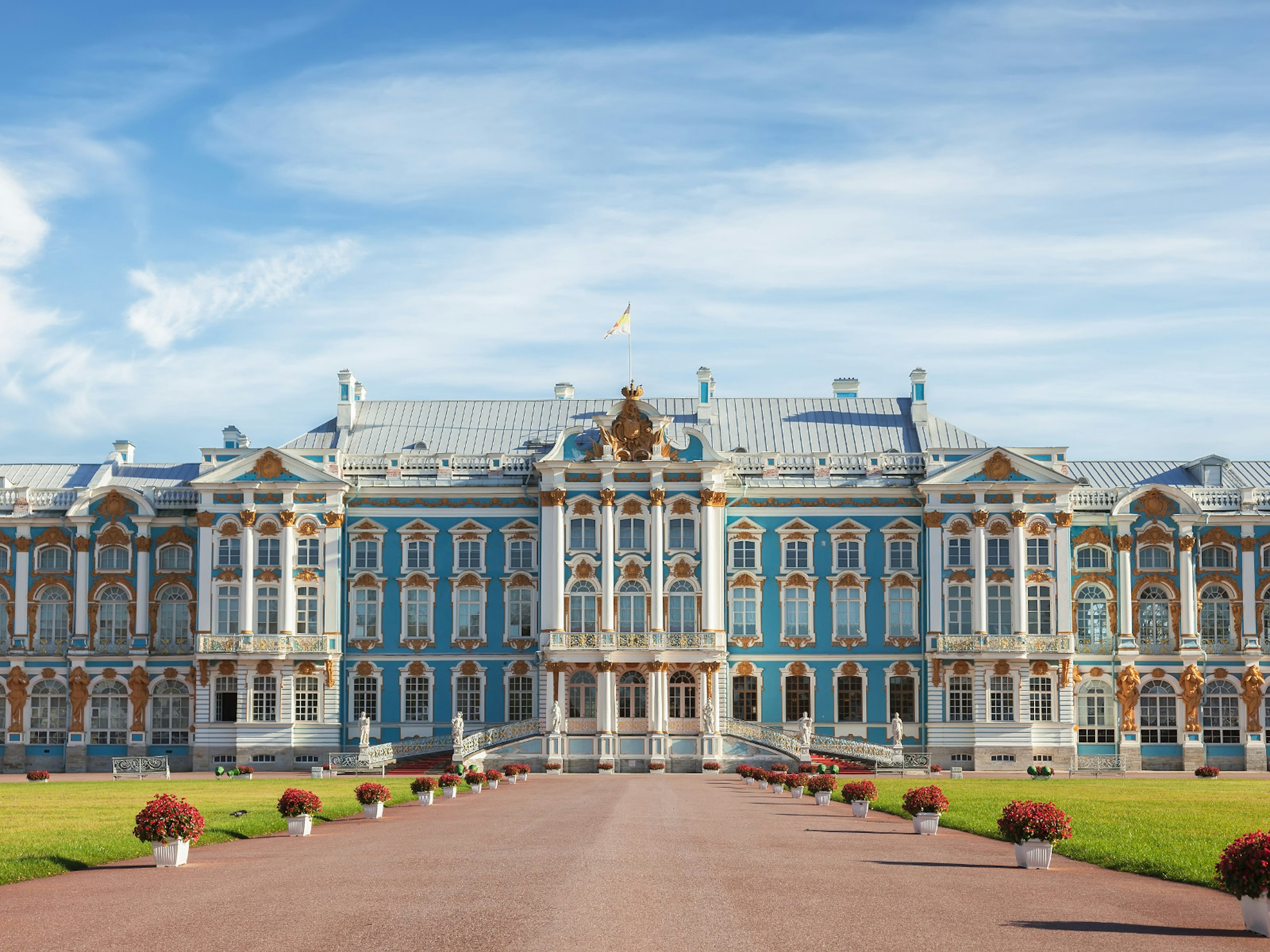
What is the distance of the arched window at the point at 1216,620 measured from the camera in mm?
73562

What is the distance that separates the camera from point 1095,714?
242ft

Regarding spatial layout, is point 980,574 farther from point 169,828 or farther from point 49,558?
point 169,828

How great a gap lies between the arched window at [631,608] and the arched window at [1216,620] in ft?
87.7

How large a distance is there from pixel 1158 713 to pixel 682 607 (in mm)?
23344

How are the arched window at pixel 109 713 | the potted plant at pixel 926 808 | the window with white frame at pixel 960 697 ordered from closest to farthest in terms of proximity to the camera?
the potted plant at pixel 926 808
the window with white frame at pixel 960 697
the arched window at pixel 109 713

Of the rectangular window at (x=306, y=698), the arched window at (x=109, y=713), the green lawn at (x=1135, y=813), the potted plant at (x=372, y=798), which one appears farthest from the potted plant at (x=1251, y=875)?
the arched window at (x=109, y=713)

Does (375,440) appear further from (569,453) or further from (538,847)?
(538,847)

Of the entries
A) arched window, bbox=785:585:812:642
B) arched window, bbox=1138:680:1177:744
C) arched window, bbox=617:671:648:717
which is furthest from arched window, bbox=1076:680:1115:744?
arched window, bbox=617:671:648:717

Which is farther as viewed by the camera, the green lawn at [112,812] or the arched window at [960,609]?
the arched window at [960,609]

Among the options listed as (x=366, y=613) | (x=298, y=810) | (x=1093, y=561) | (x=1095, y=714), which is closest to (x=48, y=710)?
(x=366, y=613)

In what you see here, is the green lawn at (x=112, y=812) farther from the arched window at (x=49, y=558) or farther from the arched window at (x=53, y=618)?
the arched window at (x=49, y=558)

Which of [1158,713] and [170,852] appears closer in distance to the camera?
[170,852]

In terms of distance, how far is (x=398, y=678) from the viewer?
74188mm

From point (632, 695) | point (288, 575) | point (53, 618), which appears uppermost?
point (288, 575)
